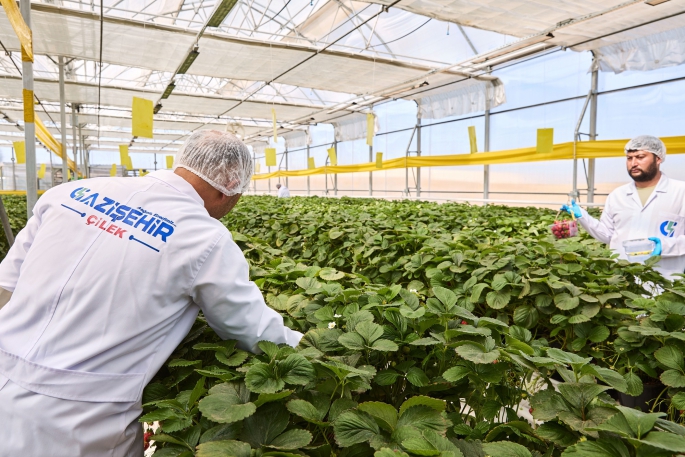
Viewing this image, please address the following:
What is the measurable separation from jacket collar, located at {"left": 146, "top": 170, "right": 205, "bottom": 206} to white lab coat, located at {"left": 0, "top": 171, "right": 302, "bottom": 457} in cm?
12

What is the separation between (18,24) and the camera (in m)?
3.07

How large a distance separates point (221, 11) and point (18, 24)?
155 inches

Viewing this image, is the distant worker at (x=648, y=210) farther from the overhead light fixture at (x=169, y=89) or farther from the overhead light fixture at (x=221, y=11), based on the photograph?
the overhead light fixture at (x=169, y=89)

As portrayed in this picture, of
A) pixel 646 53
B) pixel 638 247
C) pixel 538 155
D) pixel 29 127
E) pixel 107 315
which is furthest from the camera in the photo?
pixel 538 155

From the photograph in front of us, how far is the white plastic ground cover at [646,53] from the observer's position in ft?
26.1

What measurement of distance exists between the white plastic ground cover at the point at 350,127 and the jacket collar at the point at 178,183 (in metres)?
17.6

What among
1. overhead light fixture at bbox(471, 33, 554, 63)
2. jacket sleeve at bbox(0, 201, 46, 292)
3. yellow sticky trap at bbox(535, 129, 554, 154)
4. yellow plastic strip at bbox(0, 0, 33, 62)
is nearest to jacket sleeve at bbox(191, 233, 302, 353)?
jacket sleeve at bbox(0, 201, 46, 292)

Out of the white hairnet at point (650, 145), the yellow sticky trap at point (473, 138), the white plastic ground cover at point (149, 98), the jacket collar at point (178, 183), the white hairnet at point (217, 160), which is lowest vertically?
the jacket collar at point (178, 183)

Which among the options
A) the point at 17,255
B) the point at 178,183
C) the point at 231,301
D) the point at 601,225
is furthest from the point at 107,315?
the point at 601,225

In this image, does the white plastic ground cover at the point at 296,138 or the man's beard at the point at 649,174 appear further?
the white plastic ground cover at the point at 296,138

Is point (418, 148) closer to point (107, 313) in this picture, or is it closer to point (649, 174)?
point (649, 174)

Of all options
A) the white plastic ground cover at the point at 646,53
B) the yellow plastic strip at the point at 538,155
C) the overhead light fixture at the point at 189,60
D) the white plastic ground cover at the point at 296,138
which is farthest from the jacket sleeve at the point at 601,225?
the white plastic ground cover at the point at 296,138

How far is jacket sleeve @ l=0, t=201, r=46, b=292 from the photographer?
1.55 metres

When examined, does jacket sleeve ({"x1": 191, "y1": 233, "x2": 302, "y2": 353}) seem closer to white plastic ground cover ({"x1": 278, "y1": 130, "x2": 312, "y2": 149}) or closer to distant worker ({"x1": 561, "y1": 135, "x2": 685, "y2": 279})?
distant worker ({"x1": 561, "y1": 135, "x2": 685, "y2": 279})
